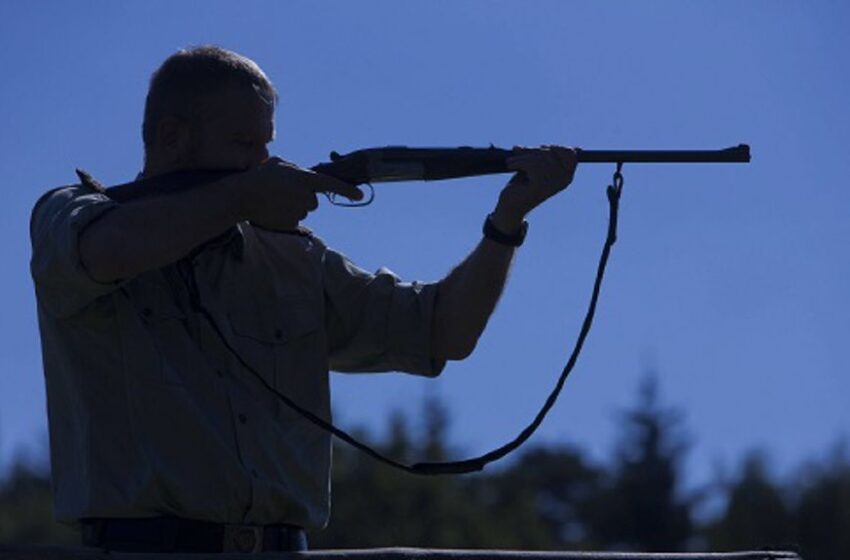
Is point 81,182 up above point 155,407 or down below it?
above

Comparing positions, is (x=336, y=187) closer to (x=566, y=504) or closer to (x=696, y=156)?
(x=696, y=156)

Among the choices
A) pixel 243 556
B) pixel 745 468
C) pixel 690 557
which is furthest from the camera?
pixel 745 468

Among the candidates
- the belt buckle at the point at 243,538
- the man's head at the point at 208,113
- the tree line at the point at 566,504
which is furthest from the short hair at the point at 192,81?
the tree line at the point at 566,504

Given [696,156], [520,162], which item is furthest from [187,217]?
[696,156]

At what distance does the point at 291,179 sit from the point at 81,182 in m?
0.74

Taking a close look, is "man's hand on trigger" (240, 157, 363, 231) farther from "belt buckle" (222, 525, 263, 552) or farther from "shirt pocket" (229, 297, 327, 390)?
"belt buckle" (222, 525, 263, 552)

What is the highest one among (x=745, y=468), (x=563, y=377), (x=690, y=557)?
(x=563, y=377)

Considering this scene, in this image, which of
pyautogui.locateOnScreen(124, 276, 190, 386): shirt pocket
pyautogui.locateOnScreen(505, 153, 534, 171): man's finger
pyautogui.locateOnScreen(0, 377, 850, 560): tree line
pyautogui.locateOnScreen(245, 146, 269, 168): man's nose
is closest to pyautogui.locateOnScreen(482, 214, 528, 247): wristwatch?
pyautogui.locateOnScreen(505, 153, 534, 171): man's finger

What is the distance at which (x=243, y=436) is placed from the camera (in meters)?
7.57

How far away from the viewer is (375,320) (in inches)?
325

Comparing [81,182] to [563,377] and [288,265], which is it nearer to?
[288,265]

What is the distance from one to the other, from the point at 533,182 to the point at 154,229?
1.49m

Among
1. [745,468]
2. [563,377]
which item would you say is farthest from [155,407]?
[745,468]

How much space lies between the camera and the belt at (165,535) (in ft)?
24.0
